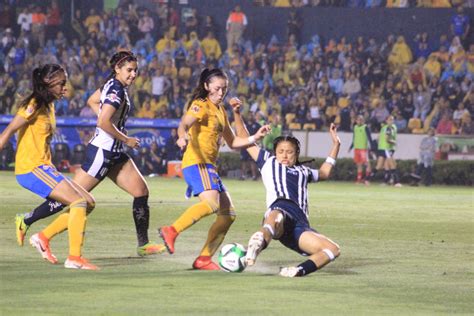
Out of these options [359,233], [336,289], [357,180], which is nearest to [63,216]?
[336,289]

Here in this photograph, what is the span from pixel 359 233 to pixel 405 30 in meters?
22.2

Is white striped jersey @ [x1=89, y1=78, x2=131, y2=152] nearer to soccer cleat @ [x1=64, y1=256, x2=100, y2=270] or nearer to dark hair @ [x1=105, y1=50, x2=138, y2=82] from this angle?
dark hair @ [x1=105, y1=50, x2=138, y2=82]

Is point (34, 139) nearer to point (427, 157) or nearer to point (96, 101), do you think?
point (96, 101)

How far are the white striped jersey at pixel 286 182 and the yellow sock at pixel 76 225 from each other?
5.67ft

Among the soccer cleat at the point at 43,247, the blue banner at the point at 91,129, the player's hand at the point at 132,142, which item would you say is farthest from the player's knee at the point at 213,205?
the blue banner at the point at 91,129

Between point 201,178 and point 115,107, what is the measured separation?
1.10 meters

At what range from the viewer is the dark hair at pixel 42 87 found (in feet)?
39.2

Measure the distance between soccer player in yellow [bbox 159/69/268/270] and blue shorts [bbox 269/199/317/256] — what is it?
0.80 metres

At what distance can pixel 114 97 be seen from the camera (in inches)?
A: 490

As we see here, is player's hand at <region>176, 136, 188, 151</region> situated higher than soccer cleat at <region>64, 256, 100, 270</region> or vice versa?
player's hand at <region>176, 136, 188, 151</region>

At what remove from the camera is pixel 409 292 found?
1056 centimetres

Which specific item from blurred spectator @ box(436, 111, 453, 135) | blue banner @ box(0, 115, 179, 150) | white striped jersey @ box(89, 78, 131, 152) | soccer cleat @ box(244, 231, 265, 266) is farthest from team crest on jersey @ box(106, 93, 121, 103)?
blurred spectator @ box(436, 111, 453, 135)

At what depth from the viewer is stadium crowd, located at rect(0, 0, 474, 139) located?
3616cm

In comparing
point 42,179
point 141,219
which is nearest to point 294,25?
point 141,219
